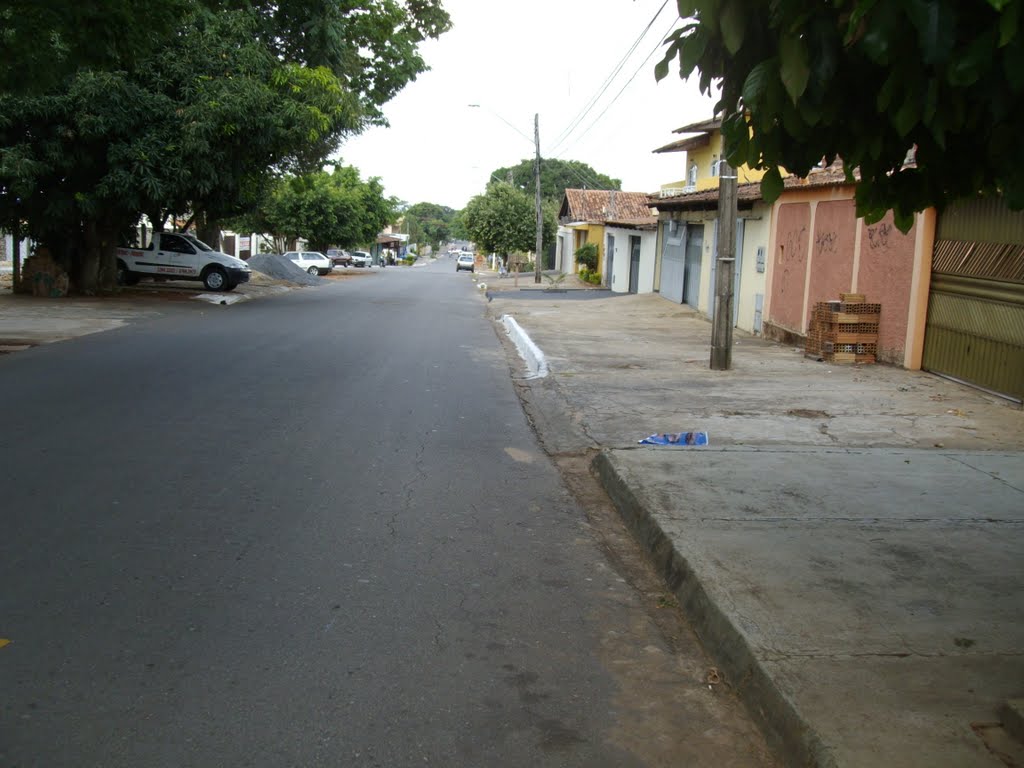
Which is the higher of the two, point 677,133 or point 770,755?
point 677,133

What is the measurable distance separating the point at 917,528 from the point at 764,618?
81.1 inches

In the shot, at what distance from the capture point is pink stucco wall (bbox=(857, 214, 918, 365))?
1388cm

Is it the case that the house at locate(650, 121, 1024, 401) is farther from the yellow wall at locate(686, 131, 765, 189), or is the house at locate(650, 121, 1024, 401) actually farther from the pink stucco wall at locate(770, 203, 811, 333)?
the yellow wall at locate(686, 131, 765, 189)

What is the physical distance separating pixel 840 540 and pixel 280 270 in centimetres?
3826

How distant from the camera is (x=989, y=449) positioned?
28.8ft

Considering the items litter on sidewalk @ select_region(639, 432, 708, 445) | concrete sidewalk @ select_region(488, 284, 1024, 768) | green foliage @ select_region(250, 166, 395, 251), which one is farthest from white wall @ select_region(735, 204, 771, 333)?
green foliage @ select_region(250, 166, 395, 251)

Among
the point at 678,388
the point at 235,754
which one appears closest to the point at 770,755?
the point at 235,754

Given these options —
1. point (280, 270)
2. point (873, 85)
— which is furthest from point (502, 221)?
point (873, 85)

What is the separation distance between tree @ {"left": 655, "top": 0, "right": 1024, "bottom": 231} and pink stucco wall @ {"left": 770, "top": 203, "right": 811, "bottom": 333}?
13931mm

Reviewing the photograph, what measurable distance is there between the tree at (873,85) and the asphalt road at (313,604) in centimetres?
227

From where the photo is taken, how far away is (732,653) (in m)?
4.34

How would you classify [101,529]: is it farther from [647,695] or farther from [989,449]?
[989,449]

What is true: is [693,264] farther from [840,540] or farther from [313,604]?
[313,604]

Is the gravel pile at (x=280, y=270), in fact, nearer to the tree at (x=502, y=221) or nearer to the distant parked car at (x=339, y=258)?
the tree at (x=502, y=221)
